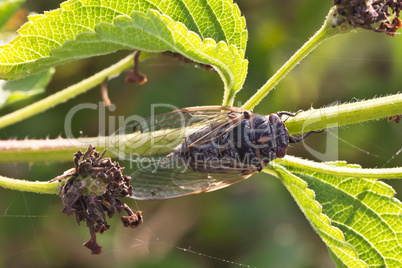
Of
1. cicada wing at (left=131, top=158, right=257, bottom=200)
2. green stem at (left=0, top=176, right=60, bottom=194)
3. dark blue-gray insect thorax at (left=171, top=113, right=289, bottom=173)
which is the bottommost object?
cicada wing at (left=131, top=158, right=257, bottom=200)

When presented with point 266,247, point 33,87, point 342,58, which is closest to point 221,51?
point 33,87

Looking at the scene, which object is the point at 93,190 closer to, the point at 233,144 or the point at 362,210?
the point at 233,144

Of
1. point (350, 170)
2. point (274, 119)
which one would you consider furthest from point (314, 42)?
point (350, 170)

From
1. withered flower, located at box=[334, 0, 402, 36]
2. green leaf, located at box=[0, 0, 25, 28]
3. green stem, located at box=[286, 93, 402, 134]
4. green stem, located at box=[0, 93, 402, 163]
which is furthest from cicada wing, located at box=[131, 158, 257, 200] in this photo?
green leaf, located at box=[0, 0, 25, 28]

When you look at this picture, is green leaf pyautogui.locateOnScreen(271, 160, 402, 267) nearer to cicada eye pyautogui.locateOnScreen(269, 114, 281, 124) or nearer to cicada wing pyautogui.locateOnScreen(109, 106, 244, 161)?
cicada eye pyautogui.locateOnScreen(269, 114, 281, 124)

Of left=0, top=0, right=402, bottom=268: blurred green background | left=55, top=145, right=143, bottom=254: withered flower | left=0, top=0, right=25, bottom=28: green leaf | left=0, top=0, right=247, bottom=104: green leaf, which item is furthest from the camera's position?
left=0, top=0, right=402, bottom=268: blurred green background
